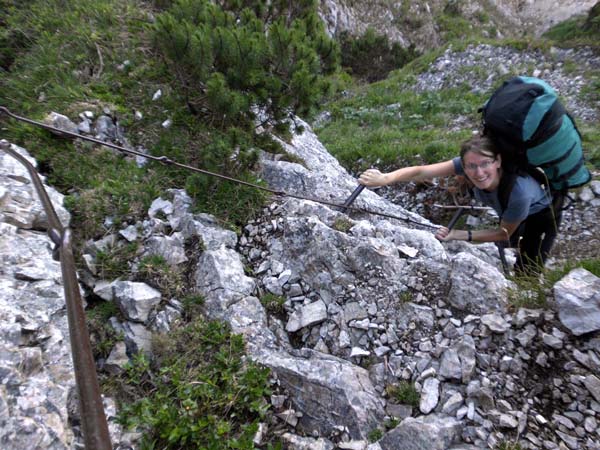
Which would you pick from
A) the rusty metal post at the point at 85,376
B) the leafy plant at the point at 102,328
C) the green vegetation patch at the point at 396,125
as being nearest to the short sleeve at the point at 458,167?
the rusty metal post at the point at 85,376

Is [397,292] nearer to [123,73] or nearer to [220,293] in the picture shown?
[220,293]

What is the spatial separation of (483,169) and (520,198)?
1.30 ft

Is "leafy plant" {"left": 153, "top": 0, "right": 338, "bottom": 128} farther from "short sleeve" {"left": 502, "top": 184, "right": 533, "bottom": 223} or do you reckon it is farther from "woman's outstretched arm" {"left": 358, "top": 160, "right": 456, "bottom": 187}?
"short sleeve" {"left": 502, "top": 184, "right": 533, "bottom": 223}

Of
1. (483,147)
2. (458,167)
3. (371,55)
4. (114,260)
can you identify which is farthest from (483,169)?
(371,55)

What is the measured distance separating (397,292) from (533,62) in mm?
13361

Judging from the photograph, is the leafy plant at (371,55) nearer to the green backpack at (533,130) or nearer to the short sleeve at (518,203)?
the green backpack at (533,130)

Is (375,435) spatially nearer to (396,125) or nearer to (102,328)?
(102,328)

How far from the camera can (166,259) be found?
136 inches

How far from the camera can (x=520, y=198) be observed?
9.78ft

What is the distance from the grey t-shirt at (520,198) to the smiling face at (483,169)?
0.13 metres

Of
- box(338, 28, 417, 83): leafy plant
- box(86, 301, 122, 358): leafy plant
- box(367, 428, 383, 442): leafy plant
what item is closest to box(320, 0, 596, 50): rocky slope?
box(338, 28, 417, 83): leafy plant

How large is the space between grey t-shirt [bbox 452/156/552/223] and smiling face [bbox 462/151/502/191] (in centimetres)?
13

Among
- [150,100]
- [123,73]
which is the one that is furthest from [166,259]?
[123,73]

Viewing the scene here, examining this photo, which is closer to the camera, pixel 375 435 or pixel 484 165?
pixel 375 435
